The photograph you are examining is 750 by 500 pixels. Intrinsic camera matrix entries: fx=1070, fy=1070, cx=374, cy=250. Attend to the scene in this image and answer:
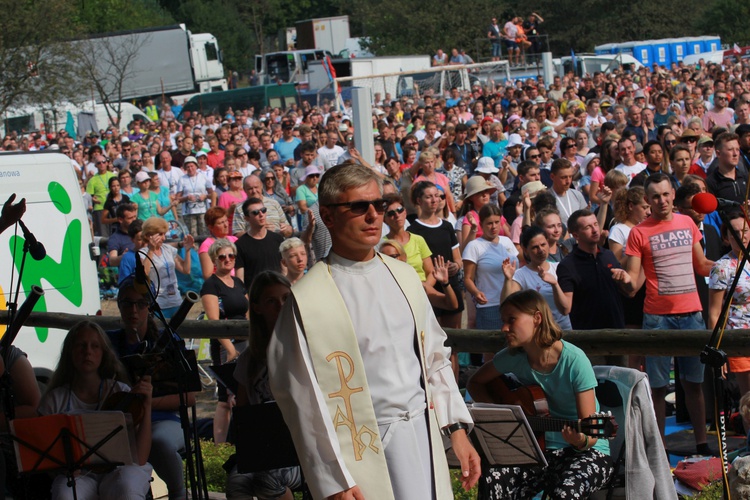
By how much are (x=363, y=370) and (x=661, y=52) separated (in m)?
41.8

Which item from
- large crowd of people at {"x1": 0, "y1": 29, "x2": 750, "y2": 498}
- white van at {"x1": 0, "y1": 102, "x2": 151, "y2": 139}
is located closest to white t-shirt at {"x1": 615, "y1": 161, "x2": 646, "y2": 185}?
large crowd of people at {"x1": 0, "y1": 29, "x2": 750, "y2": 498}

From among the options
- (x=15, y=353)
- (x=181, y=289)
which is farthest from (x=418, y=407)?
(x=181, y=289)

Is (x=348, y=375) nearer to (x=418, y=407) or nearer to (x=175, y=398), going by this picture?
(x=418, y=407)

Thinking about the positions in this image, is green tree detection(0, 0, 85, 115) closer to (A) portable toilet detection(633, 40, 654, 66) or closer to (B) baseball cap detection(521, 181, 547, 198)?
(B) baseball cap detection(521, 181, 547, 198)

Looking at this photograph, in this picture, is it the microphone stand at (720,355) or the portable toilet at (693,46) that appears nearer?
the microphone stand at (720,355)

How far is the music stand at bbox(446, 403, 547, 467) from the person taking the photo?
467cm

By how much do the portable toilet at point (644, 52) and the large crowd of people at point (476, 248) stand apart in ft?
81.0

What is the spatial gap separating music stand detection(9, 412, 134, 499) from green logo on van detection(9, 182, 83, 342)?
3825 millimetres

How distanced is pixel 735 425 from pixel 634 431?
275 cm

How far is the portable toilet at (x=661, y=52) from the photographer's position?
42719 millimetres

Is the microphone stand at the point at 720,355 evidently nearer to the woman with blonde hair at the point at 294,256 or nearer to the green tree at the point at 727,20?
the woman with blonde hair at the point at 294,256

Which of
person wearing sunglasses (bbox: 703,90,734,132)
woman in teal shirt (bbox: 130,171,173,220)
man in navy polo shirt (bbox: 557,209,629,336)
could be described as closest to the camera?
man in navy polo shirt (bbox: 557,209,629,336)

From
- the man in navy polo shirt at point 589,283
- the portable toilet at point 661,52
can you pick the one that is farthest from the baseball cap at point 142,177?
the portable toilet at point 661,52

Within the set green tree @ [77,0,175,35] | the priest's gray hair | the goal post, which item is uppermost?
green tree @ [77,0,175,35]
